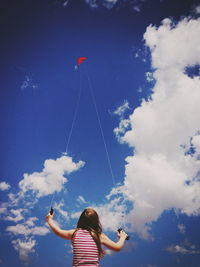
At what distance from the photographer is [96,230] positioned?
2.41 m

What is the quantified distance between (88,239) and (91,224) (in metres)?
0.20

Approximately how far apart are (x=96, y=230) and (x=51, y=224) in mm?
679

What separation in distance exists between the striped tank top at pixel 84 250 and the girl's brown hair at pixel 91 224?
7cm

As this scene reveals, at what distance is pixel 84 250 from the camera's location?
2.12m

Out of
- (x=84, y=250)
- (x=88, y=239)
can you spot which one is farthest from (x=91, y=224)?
(x=84, y=250)

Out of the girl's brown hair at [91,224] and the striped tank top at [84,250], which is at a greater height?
the girl's brown hair at [91,224]

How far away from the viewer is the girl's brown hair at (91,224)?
2.30 meters

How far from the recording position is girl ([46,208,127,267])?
209 cm

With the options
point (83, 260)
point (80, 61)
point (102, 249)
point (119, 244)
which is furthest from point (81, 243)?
point (80, 61)

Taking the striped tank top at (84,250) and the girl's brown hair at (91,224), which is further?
the girl's brown hair at (91,224)

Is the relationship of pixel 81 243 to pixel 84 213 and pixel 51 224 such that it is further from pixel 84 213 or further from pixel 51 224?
pixel 51 224

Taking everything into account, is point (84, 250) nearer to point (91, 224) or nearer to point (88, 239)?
point (88, 239)

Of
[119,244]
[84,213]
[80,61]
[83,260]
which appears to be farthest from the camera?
[80,61]

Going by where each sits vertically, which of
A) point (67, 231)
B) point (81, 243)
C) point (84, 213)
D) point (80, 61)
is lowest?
point (81, 243)
